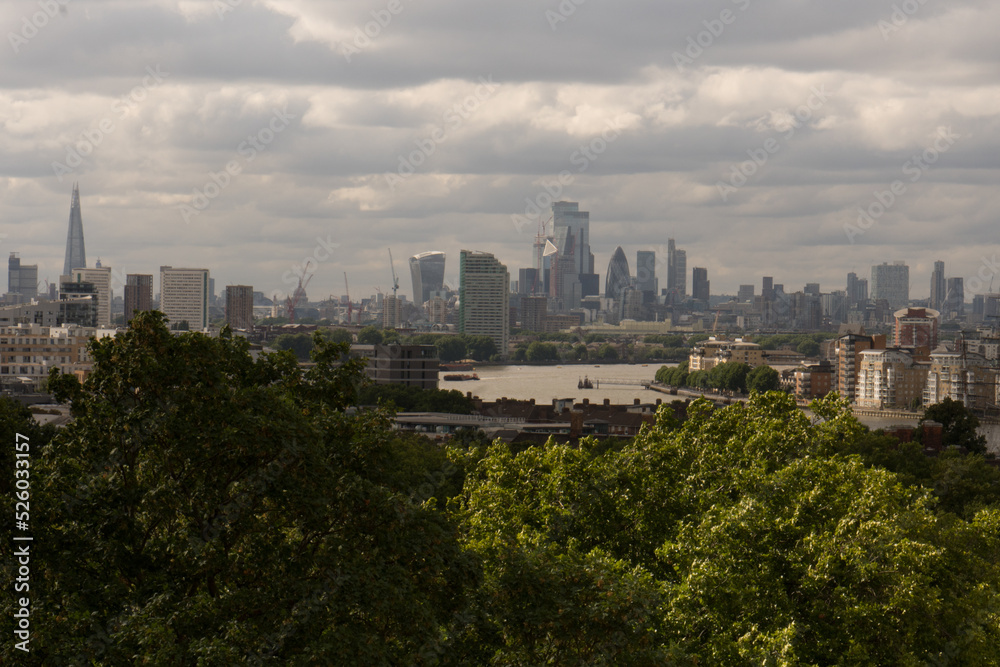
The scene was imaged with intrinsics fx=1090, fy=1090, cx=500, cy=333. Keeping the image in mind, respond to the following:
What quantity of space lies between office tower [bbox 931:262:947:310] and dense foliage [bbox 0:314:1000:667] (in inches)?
7680

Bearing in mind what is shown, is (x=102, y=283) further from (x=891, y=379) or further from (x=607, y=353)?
(x=891, y=379)

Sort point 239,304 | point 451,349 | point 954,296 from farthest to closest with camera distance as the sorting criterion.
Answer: point 954,296
point 239,304
point 451,349

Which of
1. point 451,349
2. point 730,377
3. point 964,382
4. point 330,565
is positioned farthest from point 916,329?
point 330,565

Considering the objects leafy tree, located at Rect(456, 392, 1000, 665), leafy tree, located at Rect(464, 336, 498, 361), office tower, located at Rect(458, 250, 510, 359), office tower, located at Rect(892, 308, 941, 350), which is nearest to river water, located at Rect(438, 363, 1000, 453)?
leafy tree, located at Rect(464, 336, 498, 361)

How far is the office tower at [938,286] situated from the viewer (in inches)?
7466

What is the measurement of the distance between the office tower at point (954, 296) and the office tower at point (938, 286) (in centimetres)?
132

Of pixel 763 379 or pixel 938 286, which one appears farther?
pixel 938 286

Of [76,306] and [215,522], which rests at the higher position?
[76,306]

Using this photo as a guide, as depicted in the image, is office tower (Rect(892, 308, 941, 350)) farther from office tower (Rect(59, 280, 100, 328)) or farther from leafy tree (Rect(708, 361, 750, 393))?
office tower (Rect(59, 280, 100, 328))

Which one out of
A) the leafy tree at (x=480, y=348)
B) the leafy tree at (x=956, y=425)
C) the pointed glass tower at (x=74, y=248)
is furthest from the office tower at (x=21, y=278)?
the leafy tree at (x=956, y=425)

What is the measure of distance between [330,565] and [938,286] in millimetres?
201967

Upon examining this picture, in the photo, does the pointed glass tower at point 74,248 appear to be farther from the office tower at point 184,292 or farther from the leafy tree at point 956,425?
the leafy tree at point 956,425

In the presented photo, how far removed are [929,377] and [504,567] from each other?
220 feet

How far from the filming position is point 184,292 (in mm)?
133250
